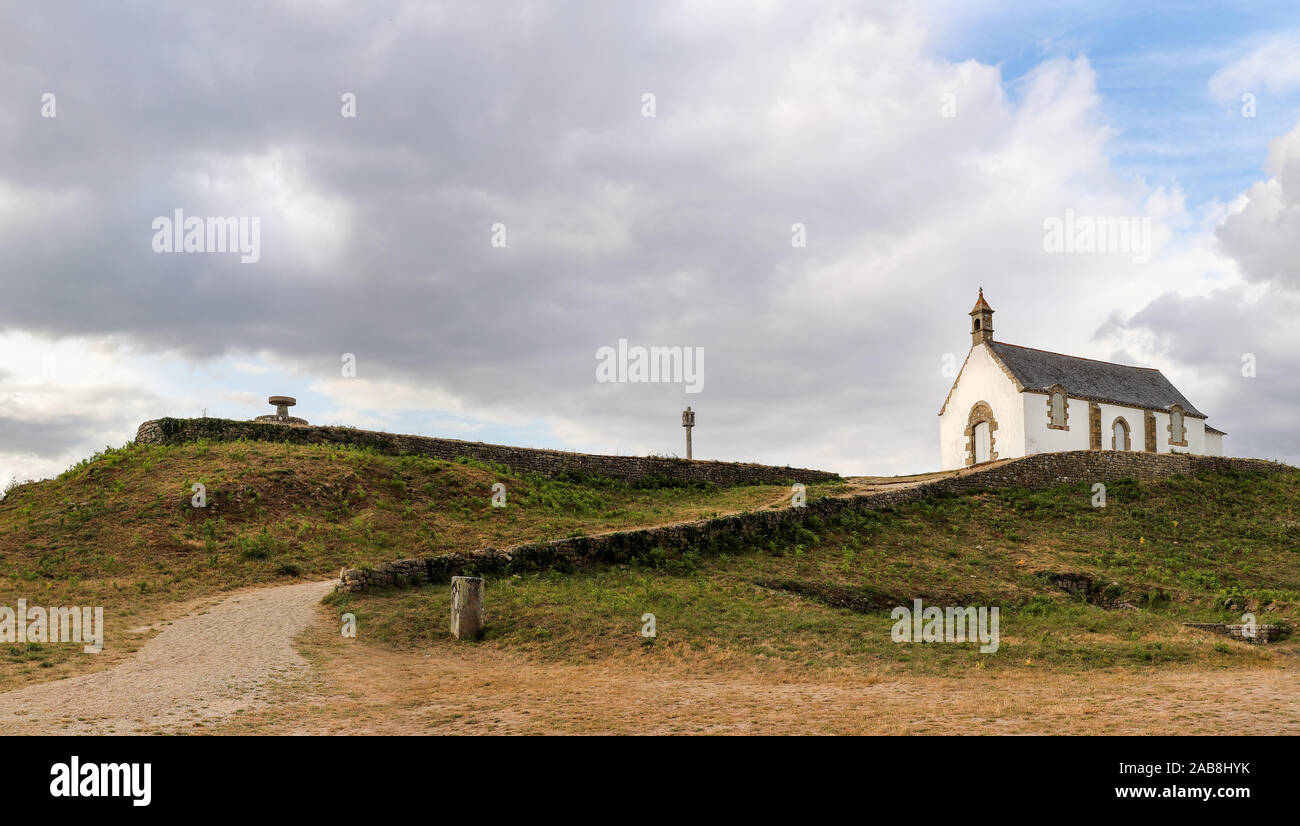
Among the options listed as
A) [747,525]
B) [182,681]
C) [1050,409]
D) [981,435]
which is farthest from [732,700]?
[981,435]

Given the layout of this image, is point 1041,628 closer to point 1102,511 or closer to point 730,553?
point 730,553

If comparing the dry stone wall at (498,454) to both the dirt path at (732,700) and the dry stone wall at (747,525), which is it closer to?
the dry stone wall at (747,525)

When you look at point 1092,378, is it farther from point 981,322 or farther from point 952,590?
point 952,590

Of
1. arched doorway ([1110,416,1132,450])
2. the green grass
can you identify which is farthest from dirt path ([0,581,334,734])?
arched doorway ([1110,416,1132,450])

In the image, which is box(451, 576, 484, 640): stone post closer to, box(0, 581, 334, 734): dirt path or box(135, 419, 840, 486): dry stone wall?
box(0, 581, 334, 734): dirt path

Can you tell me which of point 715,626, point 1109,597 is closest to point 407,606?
point 715,626

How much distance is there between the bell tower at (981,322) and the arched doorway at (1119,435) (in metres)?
7.25

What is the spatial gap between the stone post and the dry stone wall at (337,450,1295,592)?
142 inches

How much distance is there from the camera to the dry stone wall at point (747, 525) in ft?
64.1

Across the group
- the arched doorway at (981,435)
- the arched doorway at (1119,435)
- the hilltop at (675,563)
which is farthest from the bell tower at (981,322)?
the hilltop at (675,563)

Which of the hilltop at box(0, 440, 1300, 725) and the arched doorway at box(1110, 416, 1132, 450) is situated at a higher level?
the arched doorway at box(1110, 416, 1132, 450)

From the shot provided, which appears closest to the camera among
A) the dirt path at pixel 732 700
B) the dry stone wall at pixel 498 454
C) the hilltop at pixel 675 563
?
the dirt path at pixel 732 700

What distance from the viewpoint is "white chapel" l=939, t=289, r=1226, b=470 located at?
40250 millimetres
